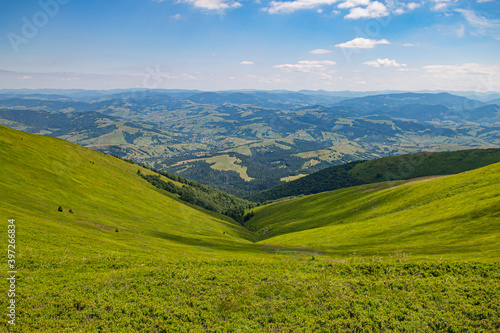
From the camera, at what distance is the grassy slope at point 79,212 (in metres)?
40.7

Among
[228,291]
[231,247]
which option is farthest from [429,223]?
[228,291]

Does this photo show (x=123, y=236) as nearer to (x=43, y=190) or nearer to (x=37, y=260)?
(x=37, y=260)

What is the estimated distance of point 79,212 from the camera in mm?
63500

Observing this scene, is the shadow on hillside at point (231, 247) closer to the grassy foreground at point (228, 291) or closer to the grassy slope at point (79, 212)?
the grassy slope at point (79, 212)

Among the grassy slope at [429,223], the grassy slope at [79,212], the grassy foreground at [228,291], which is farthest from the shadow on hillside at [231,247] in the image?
the grassy foreground at [228,291]

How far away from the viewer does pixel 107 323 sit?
69.6ft

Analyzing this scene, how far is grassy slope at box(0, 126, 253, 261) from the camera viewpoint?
1603 inches

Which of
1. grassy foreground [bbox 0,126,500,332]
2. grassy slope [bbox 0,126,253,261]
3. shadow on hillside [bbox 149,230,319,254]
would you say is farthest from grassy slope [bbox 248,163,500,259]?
A: grassy slope [bbox 0,126,253,261]

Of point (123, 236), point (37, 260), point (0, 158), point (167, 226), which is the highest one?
point (0, 158)

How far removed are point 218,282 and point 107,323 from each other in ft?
40.7

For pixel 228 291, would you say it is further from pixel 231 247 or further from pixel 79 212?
pixel 79 212

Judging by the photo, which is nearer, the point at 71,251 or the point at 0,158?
the point at 71,251

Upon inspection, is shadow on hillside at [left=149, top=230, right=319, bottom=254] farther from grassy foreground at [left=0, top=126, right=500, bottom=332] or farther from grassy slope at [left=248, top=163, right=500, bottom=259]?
grassy foreground at [left=0, top=126, right=500, bottom=332]

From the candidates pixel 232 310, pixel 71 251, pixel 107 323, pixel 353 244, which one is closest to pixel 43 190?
pixel 71 251
